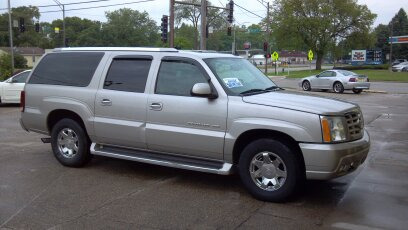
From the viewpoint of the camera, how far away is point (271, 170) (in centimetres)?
560

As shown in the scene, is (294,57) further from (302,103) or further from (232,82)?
(302,103)

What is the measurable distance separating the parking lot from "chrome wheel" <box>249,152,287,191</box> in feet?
0.76

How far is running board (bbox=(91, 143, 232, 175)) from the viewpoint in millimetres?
5891

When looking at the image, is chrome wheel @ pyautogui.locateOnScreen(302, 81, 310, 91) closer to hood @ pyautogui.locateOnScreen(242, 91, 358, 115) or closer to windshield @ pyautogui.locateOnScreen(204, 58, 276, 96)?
windshield @ pyautogui.locateOnScreen(204, 58, 276, 96)

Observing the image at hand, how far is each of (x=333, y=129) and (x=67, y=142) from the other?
4.20 metres

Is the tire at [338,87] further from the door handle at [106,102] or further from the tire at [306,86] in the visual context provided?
the door handle at [106,102]

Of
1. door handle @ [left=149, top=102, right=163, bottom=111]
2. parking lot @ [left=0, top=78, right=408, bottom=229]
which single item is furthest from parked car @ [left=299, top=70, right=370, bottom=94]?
door handle @ [left=149, top=102, right=163, bottom=111]

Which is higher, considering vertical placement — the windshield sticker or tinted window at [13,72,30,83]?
the windshield sticker

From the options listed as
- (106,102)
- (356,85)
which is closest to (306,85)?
(356,85)

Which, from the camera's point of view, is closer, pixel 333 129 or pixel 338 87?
pixel 333 129

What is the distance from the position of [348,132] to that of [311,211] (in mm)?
1032

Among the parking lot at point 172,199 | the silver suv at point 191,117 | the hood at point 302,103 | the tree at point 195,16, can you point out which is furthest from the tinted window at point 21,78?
the tree at point 195,16

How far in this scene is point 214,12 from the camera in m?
96.5

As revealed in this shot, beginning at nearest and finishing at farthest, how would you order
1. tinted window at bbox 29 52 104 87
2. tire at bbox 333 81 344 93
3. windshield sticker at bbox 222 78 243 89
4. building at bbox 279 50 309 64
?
windshield sticker at bbox 222 78 243 89
tinted window at bbox 29 52 104 87
tire at bbox 333 81 344 93
building at bbox 279 50 309 64
